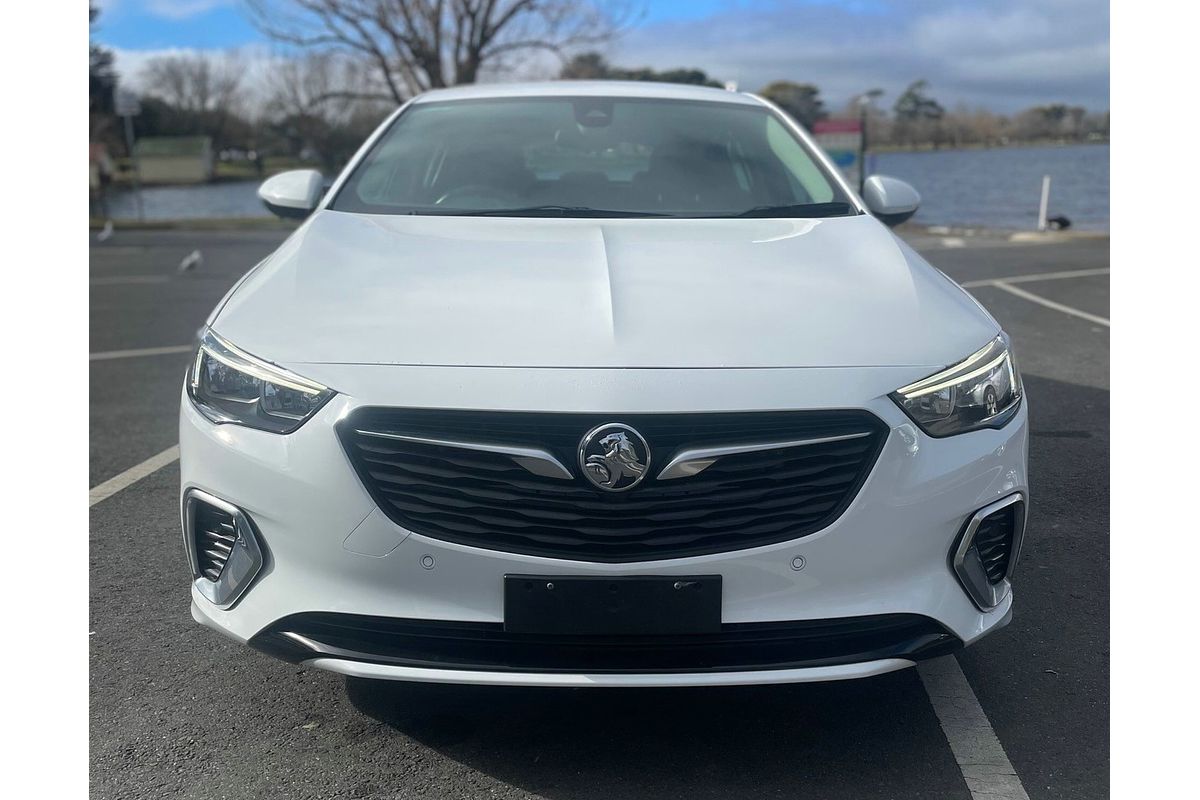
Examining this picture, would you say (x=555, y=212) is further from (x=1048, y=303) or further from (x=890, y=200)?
(x=1048, y=303)

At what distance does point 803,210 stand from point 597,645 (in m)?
1.73

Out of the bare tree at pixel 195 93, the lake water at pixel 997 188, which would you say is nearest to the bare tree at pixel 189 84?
the bare tree at pixel 195 93

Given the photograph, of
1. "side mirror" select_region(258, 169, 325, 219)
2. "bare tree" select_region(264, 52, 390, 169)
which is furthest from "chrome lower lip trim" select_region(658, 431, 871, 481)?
"bare tree" select_region(264, 52, 390, 169)

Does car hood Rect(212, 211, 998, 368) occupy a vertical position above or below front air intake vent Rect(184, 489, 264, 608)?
above

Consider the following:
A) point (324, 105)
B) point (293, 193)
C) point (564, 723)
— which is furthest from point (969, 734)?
point (324, 105)

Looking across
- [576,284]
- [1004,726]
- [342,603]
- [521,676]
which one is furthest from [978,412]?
[342,603]

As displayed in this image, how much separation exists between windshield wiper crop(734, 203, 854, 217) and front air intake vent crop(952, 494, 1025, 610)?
1270 millimetres

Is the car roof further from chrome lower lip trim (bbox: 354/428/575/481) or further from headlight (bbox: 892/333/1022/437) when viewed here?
chrome lower lip trim (bbox: 354/428/575/481)

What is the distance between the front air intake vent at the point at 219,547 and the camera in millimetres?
2307

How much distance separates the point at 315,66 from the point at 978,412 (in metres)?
35.2

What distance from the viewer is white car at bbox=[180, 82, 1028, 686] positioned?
2152 mm

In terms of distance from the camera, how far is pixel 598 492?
2133mm

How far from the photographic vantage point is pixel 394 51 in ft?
111

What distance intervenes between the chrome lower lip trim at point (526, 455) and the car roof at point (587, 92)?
2269 mm
